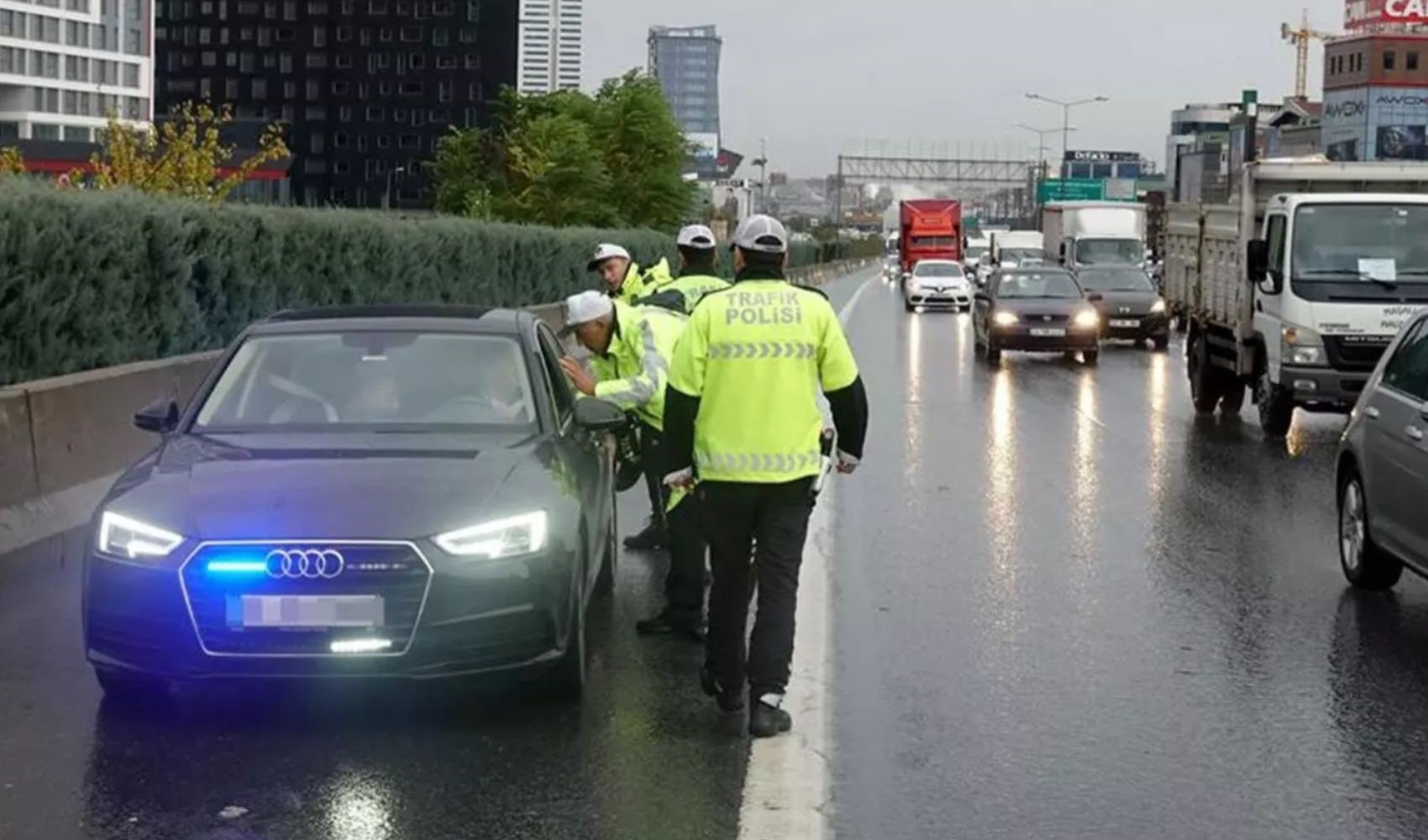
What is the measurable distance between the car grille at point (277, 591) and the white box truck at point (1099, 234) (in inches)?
1664

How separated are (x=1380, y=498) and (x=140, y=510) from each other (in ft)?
19.9

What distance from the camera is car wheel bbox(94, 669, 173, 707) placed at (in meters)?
7.38

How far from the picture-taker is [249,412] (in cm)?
855

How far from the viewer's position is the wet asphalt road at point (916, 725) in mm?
6246

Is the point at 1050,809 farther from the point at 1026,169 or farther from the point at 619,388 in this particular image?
the point at 1026,169

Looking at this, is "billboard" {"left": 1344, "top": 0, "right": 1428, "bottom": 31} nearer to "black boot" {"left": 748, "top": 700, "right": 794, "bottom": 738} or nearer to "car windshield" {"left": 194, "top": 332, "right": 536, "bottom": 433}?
"car windshield" {"left": 194, "top": 332, "right": 536, "bottom": 433}

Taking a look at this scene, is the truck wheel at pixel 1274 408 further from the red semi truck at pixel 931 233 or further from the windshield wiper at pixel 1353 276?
the red semi truck at pixel 931 233

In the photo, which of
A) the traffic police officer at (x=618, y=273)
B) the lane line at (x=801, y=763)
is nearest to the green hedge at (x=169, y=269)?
the traffic police officer at (x=618, y=273)

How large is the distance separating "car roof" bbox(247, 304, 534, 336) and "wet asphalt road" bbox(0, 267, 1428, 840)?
56.2 inches

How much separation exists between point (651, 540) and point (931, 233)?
70452mm

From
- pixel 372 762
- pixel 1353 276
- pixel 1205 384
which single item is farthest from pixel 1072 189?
pixel 372 762

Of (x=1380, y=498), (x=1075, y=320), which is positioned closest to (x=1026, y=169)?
(x=1075, y=320)

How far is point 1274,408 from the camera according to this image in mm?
19656

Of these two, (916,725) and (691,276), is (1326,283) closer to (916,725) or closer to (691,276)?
(691,276)
